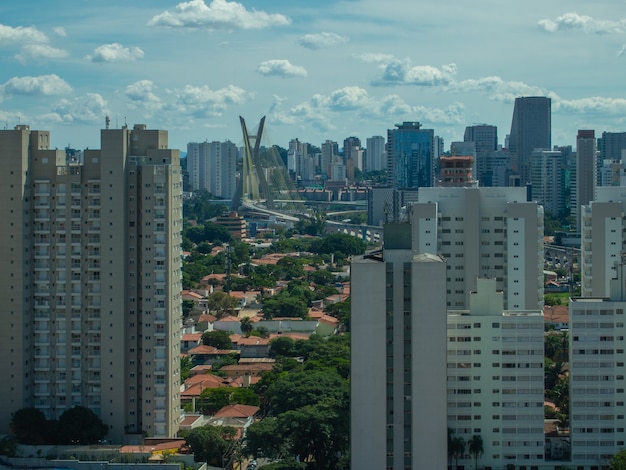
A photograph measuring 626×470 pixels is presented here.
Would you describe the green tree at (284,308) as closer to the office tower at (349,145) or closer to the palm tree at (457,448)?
the palm tree at (457,448)

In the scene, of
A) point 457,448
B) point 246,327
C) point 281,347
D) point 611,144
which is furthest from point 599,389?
point 611,144

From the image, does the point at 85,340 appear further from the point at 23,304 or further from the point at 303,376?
the point at 303,376

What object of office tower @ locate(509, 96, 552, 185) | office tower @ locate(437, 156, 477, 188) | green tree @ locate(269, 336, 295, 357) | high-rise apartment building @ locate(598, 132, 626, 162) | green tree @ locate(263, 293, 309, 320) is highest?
office tower @ locate(509, 96, 552, 185)

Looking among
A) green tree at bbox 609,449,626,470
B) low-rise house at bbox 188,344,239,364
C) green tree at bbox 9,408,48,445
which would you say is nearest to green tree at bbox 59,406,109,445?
green tree at bbox 9,408,48,445

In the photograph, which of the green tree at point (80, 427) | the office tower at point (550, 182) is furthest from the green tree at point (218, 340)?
the office tower at point (550, 182)

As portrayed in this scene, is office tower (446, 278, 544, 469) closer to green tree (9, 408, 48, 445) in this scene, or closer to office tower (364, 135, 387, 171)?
green tree (9, 408, 48, 445)

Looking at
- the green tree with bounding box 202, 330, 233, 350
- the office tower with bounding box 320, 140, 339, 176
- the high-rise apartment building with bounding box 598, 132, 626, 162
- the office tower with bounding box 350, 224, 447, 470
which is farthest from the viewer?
the office tower with bounding box 320, 140, 339, 176

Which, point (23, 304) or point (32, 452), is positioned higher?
point (23, 304)

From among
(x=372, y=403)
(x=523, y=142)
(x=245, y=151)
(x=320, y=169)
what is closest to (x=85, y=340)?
(x=372, y=403)
